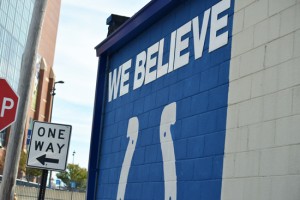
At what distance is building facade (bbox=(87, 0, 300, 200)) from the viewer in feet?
20.6

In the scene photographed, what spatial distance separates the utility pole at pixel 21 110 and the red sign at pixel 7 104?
1955 mm

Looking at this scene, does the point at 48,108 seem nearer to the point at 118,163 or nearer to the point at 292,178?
the point at 118,163

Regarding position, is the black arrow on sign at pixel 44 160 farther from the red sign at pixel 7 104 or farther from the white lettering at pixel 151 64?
the white lettering at pixel 151 64

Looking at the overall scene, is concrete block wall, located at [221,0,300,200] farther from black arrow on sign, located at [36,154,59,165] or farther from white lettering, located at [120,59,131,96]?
white lettering, located at [120,59,131,96]

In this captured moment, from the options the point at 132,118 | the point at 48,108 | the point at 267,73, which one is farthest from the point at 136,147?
the point at 48,108

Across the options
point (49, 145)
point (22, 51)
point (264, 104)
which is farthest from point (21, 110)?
point (22, 51)

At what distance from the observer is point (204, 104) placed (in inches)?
317

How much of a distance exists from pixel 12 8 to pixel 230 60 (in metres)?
58.5

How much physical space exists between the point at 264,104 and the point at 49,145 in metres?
4.88

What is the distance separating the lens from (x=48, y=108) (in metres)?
82.4

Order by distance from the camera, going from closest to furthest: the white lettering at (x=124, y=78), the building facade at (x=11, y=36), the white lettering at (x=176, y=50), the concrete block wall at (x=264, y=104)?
the concrete block wall at (x=264, y=104) → the white lettering at (x=176, y=50) → the white lettering at (x=124, y=78) → the building facade at (x=11, y=36)

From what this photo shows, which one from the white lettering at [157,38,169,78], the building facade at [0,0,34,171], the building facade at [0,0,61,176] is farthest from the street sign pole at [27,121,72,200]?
the building facade at [0,0,61,176]

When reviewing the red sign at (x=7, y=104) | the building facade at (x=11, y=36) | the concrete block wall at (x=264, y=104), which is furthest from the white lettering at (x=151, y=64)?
the building facade at (x=11, y=36)

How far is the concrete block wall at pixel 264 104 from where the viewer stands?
600 cm
